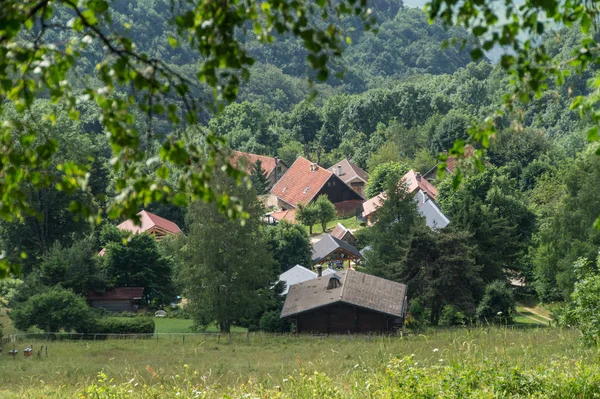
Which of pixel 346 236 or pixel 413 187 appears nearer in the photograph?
pixel 346 236

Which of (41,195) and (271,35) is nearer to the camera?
(271,35)

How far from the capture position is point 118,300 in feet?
155

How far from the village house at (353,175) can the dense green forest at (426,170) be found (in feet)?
5.31

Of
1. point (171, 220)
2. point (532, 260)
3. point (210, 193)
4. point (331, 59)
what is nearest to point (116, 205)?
point (210, 193)

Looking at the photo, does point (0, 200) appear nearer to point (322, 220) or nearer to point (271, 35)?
point (271, 35)

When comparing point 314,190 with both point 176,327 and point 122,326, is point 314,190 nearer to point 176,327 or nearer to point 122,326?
point 176,327

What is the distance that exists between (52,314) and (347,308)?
43.0 feet

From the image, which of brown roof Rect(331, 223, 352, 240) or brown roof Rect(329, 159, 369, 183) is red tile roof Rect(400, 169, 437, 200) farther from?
brown roof Rect(329, 159, 369, 183)

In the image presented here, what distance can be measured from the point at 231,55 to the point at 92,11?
0.80 meters

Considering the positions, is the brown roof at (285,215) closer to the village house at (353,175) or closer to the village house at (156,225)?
the village house at (353,175)

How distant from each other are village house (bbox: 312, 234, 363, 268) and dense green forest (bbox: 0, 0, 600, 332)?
7057mm

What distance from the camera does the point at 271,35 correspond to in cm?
498

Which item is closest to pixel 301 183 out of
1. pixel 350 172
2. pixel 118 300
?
pixel 350 172

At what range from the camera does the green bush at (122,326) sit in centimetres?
3741
